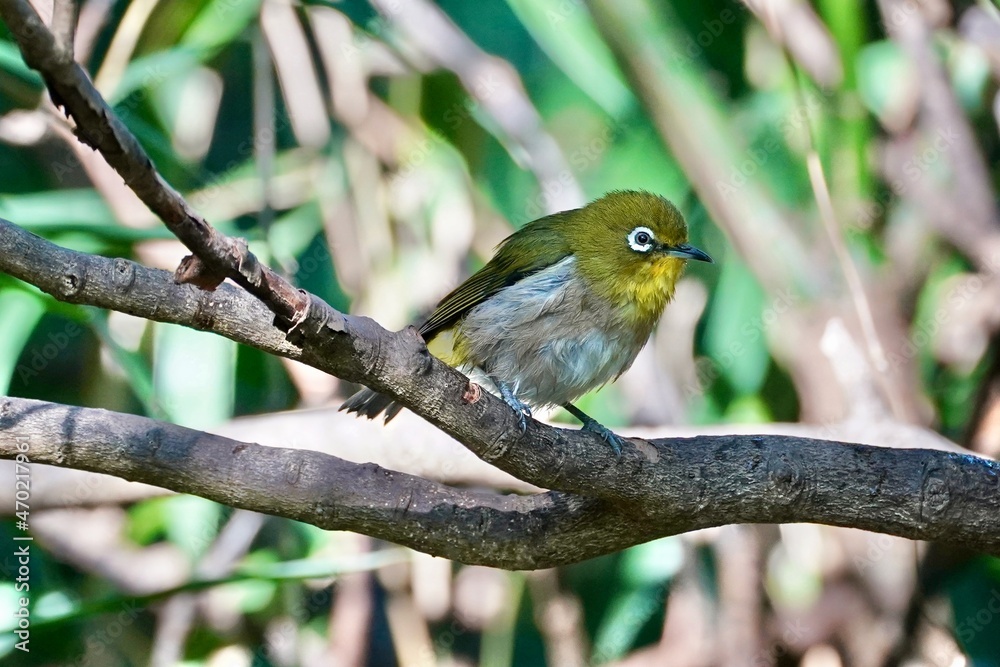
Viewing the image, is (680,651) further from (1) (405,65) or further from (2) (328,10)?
(2) (328,10)

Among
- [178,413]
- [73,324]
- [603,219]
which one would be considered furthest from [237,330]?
[73,324]

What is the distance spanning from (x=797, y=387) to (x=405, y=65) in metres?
2.55

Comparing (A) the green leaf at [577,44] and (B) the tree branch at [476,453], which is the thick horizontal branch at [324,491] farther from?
(A) the green leaf at [577,44]

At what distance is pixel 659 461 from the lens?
2652 mm

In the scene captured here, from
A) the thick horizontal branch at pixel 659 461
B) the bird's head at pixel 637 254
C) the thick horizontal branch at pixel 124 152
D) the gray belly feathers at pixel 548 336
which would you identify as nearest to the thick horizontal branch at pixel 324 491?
A: the thick horizontal branch at pixel 659 461

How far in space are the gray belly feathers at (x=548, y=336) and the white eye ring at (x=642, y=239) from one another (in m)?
0.23

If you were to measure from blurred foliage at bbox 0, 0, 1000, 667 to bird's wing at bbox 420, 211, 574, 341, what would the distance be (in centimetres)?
111

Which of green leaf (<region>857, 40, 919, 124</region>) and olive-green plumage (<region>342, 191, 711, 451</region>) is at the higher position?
green leaf (<region>857, 40, 919, 124</region>)

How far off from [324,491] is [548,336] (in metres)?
0.97

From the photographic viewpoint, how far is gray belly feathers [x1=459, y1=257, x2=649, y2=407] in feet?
10.4

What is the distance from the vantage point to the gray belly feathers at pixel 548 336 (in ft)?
10.4

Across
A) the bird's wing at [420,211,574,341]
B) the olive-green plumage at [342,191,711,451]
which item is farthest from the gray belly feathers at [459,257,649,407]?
the bird's wing at [420,211,574,341]

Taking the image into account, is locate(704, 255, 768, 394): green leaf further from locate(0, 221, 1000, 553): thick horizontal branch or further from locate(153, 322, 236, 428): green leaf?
locate(153, 322, 236, 428): green leaf

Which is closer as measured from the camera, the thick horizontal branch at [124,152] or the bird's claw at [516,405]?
the thick horizontal branch at [124,152]
